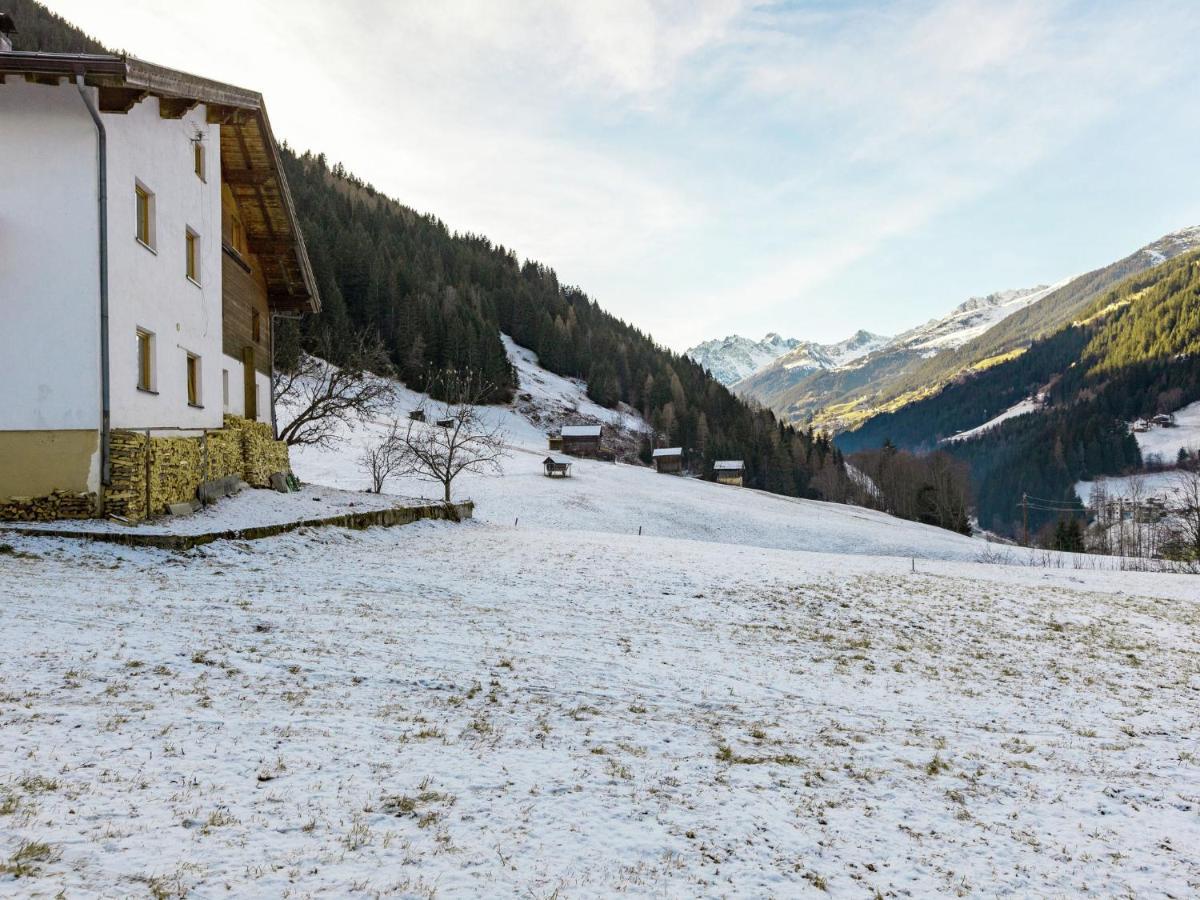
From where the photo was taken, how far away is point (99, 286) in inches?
556

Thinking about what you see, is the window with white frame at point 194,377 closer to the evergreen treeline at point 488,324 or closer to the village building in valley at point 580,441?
the evergreen treeline at point 488,324

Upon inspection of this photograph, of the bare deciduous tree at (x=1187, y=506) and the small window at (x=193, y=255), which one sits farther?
the bare deciduous tree at (x=1187, y=506)

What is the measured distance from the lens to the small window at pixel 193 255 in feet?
63.6

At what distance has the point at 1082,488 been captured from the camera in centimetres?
16562

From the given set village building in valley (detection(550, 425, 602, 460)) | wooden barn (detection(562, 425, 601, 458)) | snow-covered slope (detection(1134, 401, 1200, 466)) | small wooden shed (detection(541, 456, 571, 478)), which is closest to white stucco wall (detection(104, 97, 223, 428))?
small wooden shed (detection(541, 456, 571, 478))

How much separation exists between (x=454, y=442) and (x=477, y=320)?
84468 mm

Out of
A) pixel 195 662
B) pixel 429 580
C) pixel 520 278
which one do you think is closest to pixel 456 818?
pixel 195 662

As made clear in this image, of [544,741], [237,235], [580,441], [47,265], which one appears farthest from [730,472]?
[544,741]

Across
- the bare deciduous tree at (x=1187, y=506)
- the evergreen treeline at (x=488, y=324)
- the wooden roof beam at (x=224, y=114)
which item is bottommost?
the bare deciduous tree at (x=1187, y=506)

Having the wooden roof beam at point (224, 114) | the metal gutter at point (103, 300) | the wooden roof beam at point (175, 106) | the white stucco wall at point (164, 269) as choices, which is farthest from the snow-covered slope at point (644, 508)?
the metal gutter at point (103, 300)

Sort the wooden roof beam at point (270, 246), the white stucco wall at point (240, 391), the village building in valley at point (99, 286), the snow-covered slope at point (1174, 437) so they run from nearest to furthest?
the village building in valley at point (99, 286) < the white stucco wall at point (240, 391) < the wooden roof beam at point (270, 246) < the snow-covered slope at point (1174, 437)

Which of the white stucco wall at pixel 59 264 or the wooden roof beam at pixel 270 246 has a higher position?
the wooden roof beam at pixel 270 246

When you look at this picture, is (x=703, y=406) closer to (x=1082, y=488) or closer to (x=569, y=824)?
(x=1082, y=488)

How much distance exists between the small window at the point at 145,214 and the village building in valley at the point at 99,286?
0.09ft
